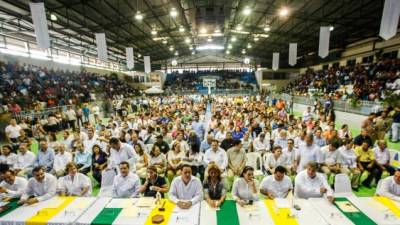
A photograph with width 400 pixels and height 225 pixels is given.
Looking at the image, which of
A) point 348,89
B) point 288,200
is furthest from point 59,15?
point 348,89

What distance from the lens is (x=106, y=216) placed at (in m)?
3.14

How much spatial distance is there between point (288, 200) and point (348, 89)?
20201 mm

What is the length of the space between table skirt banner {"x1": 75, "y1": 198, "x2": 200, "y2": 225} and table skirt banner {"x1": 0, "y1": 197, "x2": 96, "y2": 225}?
16 cm

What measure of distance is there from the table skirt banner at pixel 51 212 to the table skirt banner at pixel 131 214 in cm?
16

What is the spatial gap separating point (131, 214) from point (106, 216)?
1.11ft

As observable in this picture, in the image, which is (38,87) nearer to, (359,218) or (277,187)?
(277,187)

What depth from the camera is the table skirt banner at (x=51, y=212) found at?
3047mm

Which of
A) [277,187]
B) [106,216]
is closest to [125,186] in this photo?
[106,216]

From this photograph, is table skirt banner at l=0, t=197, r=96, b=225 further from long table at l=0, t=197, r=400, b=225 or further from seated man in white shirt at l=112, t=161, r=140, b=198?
seated man in white shirt at l=112, t=161, r=140, b=198

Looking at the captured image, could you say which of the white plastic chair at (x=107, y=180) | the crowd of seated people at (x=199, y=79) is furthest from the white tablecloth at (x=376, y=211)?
the crowd of seated people at (x=199, y=79)

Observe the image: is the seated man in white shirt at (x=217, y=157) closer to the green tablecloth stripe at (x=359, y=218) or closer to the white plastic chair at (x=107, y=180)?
the white plastic chair at (x=107, y=180)

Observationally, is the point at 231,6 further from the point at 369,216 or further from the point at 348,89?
the point at 369,216

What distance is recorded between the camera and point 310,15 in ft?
55.3

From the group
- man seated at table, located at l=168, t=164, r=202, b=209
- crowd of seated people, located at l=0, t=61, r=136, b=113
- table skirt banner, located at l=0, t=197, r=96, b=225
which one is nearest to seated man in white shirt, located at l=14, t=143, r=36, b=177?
table skirt banner, located at l=0, t=197, r=96, b=225
